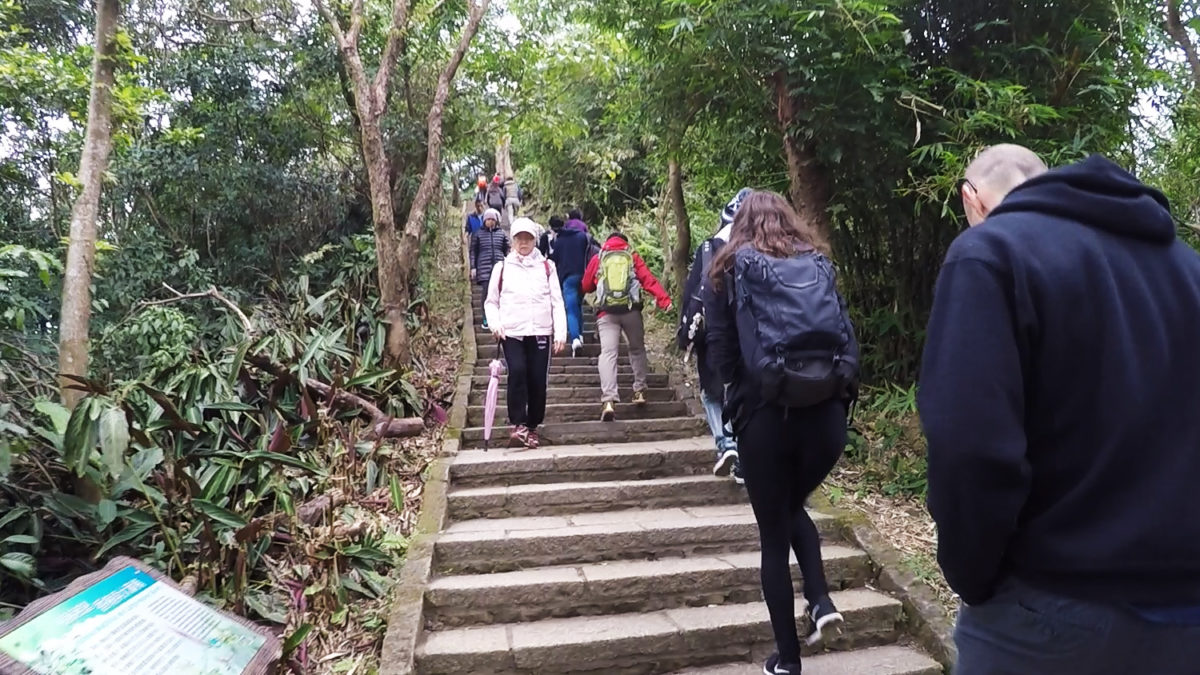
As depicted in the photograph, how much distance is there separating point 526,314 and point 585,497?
1286 millimetres

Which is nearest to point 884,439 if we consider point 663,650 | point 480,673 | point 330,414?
point 663,650

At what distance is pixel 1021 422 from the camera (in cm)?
123

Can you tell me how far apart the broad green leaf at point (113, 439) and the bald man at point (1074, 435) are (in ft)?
10.6

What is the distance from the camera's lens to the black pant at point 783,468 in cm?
257

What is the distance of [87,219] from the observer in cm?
380

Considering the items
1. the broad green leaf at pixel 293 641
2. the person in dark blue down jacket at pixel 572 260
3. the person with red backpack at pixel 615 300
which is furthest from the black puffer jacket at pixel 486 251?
the broad green leaf at pixel 293 641

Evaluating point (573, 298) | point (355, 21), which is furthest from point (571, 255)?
point (355, 21)

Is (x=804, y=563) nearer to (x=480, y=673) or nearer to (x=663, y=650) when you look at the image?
(x=663, y=650)

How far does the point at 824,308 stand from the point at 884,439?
2.75 m

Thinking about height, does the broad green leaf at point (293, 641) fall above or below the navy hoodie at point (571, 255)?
below

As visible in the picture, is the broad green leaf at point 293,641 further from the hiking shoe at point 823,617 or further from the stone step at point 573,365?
the stone step at point 573,365

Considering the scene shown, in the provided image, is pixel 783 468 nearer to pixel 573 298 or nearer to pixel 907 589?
pixel 907 589

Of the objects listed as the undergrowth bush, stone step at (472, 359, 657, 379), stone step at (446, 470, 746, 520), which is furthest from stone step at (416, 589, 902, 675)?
stone step at (472, 359, 657, 379)

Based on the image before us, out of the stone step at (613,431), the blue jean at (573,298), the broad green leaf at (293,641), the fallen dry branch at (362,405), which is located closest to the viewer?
the broad green leaf at (293,641)
